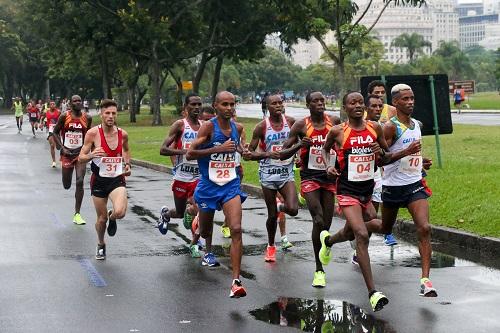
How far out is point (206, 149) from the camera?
887cm

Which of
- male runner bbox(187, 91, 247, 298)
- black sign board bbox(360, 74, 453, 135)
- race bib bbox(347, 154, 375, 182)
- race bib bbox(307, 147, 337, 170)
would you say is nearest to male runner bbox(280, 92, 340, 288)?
race bib bbox(307, 147, 337, 170)

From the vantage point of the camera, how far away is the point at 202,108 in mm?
11320

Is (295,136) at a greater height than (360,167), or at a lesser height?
greater

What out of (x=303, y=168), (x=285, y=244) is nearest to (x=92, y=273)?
(x=303, y=168)

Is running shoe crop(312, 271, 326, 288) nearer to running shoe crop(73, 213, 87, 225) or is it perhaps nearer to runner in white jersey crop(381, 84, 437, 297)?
runner in white jersey crop(381, 84, 437, 297)

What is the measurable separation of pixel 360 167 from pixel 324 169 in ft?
3.97

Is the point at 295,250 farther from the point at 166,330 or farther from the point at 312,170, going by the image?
the point at 166,330

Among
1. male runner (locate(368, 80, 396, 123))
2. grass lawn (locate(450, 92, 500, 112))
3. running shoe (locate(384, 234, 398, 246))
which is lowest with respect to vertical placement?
grass lawn (locate(450, 92, 500, 112))

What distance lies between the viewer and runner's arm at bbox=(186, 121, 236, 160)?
28.7ft

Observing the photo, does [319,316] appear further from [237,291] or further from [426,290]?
[426,290]

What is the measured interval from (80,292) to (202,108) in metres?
3.34

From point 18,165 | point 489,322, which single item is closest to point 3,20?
point 18,165

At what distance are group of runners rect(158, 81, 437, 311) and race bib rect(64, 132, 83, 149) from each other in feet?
16.1

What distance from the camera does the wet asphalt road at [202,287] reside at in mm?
7426
